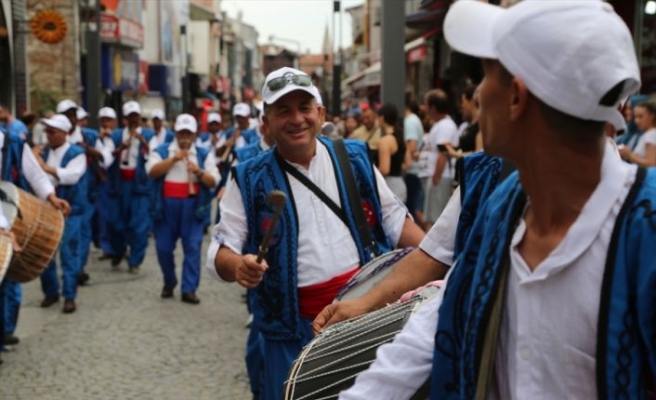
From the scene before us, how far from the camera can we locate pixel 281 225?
4617 millimetres

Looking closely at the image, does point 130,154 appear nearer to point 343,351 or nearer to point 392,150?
point 392,150

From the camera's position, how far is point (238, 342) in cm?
901

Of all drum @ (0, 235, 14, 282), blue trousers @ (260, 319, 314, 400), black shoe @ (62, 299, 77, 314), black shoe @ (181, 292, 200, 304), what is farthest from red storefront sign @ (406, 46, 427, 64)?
blue trousers @ (260, 319, 314, 400)

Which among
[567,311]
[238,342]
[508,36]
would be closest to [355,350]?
[567,311]

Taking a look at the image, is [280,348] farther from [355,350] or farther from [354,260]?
[355,350]

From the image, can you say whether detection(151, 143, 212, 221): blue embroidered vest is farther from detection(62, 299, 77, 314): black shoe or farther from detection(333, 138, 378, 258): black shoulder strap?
detection(333, 138, 378, 258): black shoulder strap

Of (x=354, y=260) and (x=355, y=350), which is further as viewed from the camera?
(x=354, y=260)

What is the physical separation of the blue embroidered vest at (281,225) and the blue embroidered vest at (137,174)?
→ 8910mm

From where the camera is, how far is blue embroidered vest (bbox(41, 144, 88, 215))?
10.9 metres

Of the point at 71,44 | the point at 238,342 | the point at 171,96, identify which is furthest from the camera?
the point at 171,96

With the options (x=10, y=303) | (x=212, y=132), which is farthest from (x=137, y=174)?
(x=212, y=132)

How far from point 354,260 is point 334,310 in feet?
4.03

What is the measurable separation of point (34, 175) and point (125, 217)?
534 cm

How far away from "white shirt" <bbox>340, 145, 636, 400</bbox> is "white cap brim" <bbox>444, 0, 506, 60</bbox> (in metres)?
0.30
